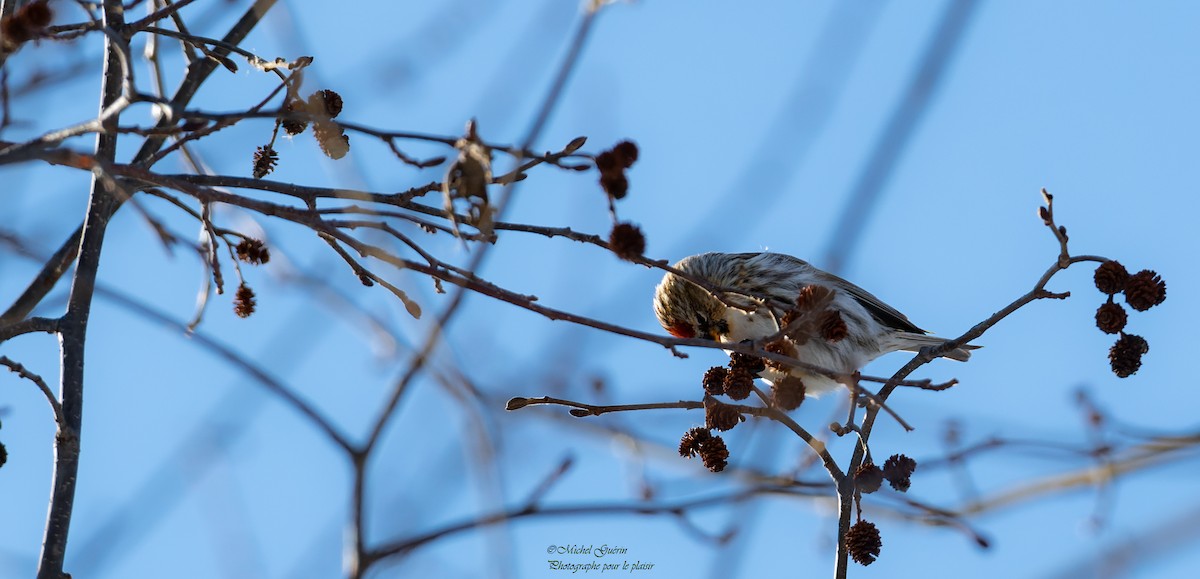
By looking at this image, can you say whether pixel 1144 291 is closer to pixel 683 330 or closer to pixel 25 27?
pixel 25 27

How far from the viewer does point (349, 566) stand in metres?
1.63

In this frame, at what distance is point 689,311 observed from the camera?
412cm

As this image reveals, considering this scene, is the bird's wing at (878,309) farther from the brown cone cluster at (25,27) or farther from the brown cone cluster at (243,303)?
the brown cone cluster at (25,27)

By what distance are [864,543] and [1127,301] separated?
65cm

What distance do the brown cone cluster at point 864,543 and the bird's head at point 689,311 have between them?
185 centimetres

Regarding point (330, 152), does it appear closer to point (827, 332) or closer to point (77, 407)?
point (77, 407)

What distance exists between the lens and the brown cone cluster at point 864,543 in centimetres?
214

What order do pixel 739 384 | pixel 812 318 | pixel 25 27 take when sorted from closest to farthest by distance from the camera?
pixel 25 27 → pixel 812 318 → pixel 739 384

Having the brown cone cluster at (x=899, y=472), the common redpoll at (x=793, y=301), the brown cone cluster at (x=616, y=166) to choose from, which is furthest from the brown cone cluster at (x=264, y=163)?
the common redpoll at (x=793, y=301)

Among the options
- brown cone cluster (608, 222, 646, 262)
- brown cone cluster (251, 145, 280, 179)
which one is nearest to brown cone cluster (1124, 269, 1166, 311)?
brown cone cluster (608, 222, 646, 262)

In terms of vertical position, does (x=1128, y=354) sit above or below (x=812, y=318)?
above

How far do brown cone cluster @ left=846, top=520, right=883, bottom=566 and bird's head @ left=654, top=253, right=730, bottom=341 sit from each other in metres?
1.85

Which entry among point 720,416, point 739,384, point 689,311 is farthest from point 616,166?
point 689,311

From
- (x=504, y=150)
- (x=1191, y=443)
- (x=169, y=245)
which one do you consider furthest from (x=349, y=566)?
(x=1191, y=443)
